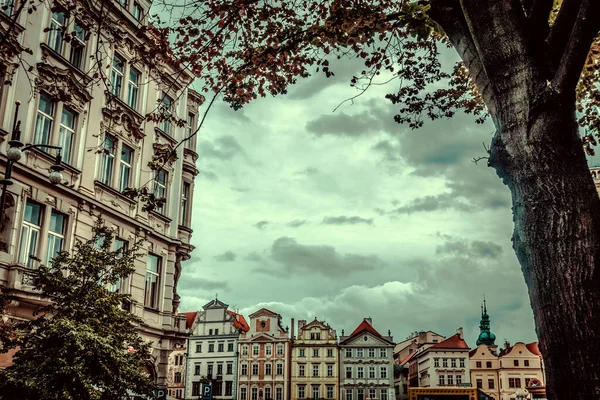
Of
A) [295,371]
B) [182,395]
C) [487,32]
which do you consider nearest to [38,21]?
[487,32]

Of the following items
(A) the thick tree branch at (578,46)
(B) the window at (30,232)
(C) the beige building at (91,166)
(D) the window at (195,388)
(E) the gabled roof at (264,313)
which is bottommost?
(A) the thick tree branch at (578,46)

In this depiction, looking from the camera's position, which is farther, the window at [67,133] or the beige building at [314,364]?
the beige building at [314,364]

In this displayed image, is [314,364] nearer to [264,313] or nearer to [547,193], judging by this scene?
[264,313]

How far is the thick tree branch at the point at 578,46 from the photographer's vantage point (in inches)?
187

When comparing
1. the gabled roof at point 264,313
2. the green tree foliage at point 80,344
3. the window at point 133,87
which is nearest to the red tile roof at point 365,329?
the gabled roof at point 264,313

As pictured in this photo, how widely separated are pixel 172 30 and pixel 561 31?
6566 mm

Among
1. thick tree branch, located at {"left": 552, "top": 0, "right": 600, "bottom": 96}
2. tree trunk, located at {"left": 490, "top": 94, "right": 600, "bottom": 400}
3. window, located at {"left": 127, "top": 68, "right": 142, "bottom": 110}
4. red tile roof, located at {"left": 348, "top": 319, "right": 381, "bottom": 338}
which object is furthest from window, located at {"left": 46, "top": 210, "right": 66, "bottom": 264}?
red tile roof, located at {"left": 348, "top": 319, "right": 381, "bottom": 338}

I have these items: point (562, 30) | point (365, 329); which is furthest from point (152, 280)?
point (365, 329)

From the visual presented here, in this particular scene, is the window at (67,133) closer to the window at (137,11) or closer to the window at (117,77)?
the window at (117,77)

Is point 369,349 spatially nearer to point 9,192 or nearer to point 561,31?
point 9,192

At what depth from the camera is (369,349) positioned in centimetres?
8419

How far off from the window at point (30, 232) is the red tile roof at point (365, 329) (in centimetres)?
6962

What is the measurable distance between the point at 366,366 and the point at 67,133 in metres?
68.7

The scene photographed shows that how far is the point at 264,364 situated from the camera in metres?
81.2
